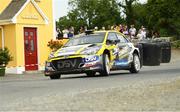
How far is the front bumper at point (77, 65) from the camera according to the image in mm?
19984

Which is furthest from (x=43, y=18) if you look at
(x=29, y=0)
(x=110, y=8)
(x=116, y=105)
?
(x=110, y=8)

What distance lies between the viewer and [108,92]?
44.0 feet

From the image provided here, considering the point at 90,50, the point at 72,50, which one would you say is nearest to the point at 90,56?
the point at 90,50

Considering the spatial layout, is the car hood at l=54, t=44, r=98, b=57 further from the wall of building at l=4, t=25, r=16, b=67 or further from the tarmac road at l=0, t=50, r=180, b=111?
the wall of building at l=4, t=25, r=16, b=67

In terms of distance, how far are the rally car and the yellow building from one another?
10521 millimetres

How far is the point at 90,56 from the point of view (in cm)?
2000

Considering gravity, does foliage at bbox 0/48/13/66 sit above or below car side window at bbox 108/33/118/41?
below

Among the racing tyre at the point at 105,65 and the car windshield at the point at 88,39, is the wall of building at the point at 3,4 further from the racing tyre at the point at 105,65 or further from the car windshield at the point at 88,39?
the racing tyre at the point at 105,65

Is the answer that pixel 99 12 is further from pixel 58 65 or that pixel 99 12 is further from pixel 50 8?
pixel 58 65

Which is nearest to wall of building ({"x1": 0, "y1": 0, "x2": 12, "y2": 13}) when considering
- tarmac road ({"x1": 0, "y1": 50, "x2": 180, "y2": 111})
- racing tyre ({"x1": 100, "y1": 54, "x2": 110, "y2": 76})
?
racing tyre ({"x1": 100, "y1": 54, "x2": 110, "y2": 76})

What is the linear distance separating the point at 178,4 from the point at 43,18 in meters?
16.4

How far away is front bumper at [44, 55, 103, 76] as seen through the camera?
20.0 meters

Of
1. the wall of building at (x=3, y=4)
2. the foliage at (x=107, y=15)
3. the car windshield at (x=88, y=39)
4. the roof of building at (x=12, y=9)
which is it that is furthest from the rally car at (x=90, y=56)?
the foliage at (x=107, y=15)

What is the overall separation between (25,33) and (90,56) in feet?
42.8
